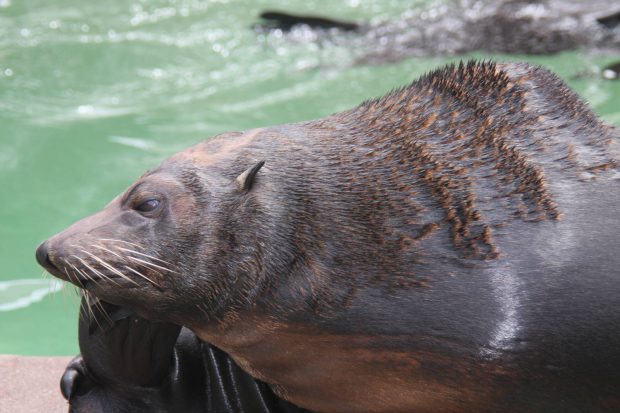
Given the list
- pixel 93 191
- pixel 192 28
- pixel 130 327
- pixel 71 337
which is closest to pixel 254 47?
pixel 192 28

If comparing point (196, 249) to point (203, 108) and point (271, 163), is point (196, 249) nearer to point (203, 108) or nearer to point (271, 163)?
point (271, 163)

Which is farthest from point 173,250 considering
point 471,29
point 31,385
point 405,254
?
point 471,29

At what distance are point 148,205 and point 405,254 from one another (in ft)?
2.68

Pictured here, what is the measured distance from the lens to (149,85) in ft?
27.7

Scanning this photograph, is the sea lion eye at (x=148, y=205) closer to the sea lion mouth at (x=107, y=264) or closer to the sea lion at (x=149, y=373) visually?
the sea lion mouth at (x=107, y=264)

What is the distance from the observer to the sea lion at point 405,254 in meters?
2.95

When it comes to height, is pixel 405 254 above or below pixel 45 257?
above

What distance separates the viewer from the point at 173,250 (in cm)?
310

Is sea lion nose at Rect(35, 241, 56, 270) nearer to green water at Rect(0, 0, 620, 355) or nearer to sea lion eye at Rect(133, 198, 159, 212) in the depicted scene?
sea lion eye at Rect(133, 198, 159, 212)

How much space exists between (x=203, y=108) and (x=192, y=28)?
59.8 inches

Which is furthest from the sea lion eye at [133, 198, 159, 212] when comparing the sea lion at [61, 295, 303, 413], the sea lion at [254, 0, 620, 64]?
the sea lion at [254, 0, 620, 64]

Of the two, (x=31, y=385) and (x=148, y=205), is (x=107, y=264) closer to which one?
(x=148, y=205)

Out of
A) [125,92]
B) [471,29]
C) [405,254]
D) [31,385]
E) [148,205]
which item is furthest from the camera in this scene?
[471,29]

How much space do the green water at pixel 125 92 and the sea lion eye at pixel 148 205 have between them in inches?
127
